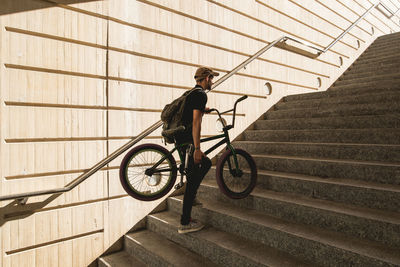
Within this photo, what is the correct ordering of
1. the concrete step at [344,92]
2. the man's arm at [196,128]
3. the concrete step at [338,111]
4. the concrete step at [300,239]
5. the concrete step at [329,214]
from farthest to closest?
the concrete step at [344,92]
the concrete step at [338,111]
the man's arm at [196,128]
the concrete step at [329,214]
the concrete step at [300,239]

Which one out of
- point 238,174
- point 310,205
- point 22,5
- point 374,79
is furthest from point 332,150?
point 22,5

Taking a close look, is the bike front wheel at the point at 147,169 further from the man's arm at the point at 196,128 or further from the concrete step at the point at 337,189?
the concrete step at the point at 337,189

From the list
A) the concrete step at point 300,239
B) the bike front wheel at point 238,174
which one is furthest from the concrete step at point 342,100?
the concrete step at point 300,239

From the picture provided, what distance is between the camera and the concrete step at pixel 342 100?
12.5 feet

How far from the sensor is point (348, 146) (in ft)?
10.1

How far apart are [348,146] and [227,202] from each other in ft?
5.17

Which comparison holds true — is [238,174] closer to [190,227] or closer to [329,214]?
[190,227]

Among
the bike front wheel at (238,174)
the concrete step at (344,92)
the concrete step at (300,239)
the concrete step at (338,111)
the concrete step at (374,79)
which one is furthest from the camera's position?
the concrete step at (374,79)

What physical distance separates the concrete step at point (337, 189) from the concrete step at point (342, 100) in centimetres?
190

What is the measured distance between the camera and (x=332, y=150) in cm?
321

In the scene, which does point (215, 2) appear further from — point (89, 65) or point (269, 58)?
point (89, 65)

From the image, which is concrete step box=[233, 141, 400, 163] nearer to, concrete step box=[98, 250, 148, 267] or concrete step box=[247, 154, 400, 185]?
concrete step box=[247, 154, 400, 185]

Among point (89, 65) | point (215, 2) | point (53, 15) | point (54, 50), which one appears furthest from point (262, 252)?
point (215, 2)

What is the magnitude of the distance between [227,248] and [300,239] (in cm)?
64
